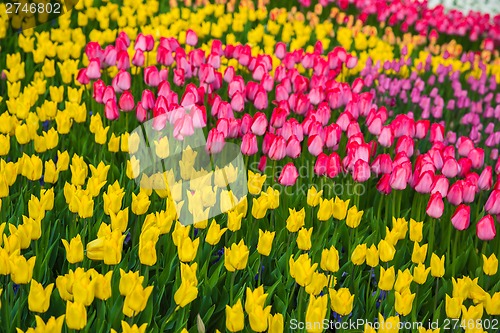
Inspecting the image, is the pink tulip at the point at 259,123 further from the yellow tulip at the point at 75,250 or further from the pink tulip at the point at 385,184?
the yellow tulip at the point at 75,250

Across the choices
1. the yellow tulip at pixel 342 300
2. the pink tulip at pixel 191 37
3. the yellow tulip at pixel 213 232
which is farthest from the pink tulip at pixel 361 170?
the pink tulip at pixel 191 37

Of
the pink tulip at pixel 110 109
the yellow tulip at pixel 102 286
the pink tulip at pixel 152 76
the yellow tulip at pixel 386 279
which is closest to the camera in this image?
the yellow tulip at pixel 102 286

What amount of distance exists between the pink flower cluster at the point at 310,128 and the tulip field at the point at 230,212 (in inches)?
0.4

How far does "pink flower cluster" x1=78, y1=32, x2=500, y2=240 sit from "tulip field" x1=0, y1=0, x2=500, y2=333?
0.01m

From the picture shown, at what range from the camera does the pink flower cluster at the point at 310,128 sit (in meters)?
2.91

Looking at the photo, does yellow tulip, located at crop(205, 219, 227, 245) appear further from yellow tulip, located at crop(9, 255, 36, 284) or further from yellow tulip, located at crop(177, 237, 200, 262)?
yellow tulip, located at crop(9, 255, 36, 284)

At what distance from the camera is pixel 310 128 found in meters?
3.38

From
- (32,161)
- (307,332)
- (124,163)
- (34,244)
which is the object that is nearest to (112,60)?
(124,163)

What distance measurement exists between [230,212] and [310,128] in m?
1.03

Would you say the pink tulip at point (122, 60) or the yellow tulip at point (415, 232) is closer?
the yellow tulip at point (415, 232)

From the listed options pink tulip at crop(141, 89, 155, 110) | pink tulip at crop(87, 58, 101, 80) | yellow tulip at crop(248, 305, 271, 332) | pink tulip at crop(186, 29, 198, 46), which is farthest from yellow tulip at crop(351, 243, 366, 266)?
pink tulip at crop(186, 29, 198, 46)

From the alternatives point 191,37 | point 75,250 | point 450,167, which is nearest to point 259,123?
point 450,167

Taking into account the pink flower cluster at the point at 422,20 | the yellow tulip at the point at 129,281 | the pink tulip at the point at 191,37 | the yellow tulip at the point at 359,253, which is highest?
the yellow tulip at the point at 129,281

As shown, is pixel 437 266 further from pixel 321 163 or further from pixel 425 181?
pixel 321 163
